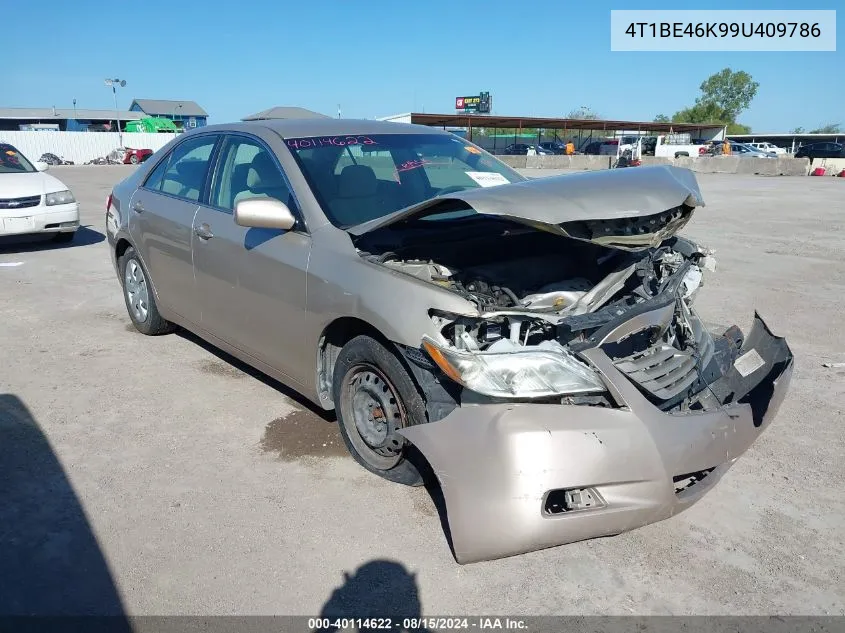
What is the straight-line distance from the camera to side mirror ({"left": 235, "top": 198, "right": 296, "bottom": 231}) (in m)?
3.46

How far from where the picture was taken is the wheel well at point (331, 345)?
3.32 metres

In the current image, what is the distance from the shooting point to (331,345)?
3.54 metres

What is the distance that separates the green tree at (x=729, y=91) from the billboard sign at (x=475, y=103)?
44.0 m

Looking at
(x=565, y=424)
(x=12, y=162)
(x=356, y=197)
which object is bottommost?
(x=565, y=424)

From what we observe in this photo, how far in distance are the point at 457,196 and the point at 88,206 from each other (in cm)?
1586

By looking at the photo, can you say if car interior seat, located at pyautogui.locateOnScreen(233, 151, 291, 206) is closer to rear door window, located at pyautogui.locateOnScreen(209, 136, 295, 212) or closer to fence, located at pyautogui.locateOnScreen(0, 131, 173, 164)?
rear door window, located at pyautogui.locateOnScreen(209, 136, 295, 212)

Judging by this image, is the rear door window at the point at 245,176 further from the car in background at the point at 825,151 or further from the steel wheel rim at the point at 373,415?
the car in background at the point at 825,151

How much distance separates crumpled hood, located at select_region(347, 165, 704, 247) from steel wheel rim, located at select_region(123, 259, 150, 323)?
2.89 metres

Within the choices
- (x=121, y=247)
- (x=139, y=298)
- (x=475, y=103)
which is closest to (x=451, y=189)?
(x=139, y=298)

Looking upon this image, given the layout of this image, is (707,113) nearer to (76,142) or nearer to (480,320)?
(76,142)

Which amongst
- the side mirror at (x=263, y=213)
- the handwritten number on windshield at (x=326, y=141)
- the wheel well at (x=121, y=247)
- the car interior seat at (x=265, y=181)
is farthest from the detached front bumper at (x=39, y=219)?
the side mirror at (x=263, y=213)

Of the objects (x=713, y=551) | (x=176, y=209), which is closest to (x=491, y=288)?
(x=713, y=551)

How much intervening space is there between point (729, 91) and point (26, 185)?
4276 inches

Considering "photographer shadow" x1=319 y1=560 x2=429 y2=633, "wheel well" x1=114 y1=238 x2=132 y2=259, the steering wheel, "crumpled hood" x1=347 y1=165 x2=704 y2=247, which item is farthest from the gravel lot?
the steering wheel
